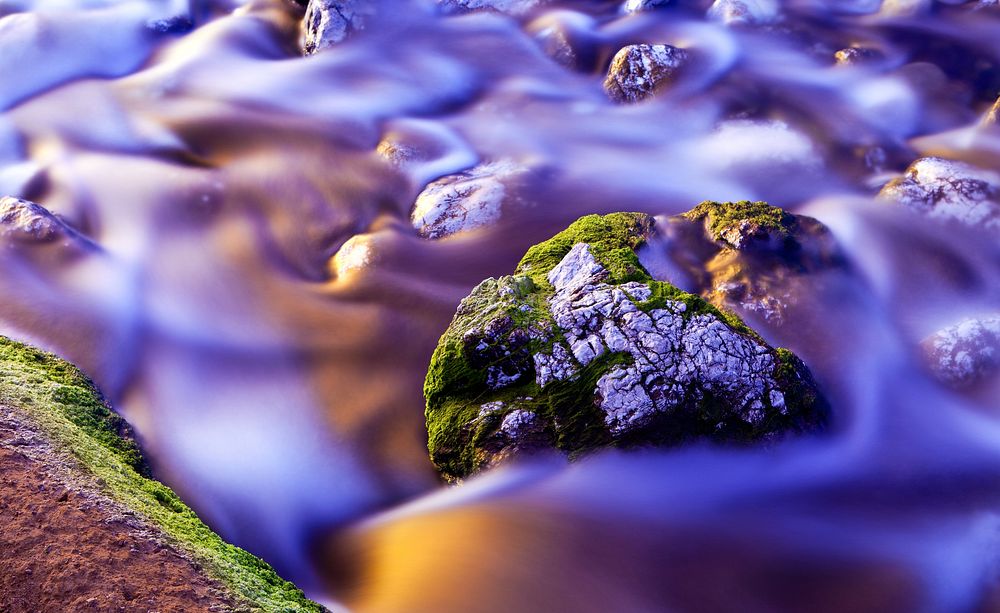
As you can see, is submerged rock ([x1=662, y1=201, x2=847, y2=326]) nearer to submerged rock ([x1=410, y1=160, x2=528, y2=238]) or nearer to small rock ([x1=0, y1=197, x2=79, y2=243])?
submerged rock ([x1=410, y1=160, x2=528, y2=238])

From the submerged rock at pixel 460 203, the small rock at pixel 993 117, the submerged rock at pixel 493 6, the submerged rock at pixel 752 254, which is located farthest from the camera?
the submerged rock at pixel 493 6

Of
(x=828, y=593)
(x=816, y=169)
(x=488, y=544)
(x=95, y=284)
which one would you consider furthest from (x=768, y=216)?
(x=95, y=284)

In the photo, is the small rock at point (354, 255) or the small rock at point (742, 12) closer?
the small rock at point (354, 255)

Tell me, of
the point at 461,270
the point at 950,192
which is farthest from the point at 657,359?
the point at 950,192

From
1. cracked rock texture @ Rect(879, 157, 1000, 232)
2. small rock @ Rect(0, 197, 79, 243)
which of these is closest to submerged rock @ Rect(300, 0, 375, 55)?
small rock @ Rect(0, 197, 79, 243)

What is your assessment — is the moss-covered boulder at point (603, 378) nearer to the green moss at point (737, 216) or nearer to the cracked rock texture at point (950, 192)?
the green moss at point (737, 216)

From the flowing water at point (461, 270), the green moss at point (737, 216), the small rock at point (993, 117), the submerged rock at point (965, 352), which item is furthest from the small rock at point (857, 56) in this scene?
the submerged rock at point (965, 352)

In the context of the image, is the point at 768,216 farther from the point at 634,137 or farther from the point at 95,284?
the point at 95,284
